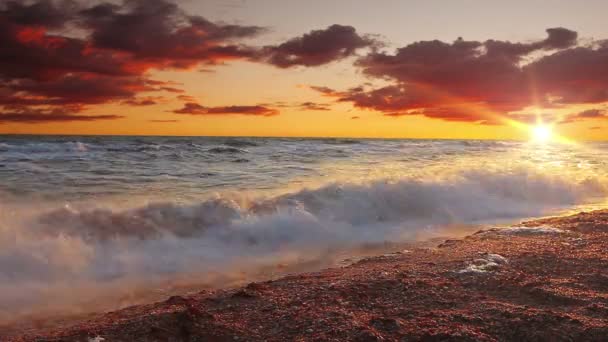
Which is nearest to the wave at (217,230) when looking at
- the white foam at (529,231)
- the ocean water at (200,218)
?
the ocean water at (200,218)

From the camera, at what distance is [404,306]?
470cm

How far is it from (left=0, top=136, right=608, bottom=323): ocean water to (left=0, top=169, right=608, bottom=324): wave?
27 mm

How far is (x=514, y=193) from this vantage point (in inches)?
610

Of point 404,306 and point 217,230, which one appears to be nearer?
point 404,306

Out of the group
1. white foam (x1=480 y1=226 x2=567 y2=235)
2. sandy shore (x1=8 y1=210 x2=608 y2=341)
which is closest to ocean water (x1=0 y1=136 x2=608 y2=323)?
sandy shore (x1=8 y1=210 x2=608 y2=341)

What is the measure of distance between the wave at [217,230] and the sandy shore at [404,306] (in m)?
1.74

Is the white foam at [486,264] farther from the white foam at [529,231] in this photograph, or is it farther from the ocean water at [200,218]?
the ocean water at [200,218]

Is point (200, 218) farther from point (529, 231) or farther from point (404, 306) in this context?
point (529, 231)

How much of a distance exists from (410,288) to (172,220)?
18.7 feet

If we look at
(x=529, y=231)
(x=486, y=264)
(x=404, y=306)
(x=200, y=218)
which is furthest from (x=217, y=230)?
(x=529, y=231)

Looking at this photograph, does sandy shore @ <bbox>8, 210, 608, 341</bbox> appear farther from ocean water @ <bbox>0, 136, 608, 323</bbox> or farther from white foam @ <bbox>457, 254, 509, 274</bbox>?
ocean water @ <bbox>0, 136, 608, 323</bbox>

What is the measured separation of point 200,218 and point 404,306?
19.1 ft

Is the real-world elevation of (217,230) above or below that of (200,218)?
below

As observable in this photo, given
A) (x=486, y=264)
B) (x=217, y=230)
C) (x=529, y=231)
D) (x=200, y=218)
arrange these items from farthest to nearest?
1. (x=200, y=218)
2. (x=217, y=230)
3. (x=529, y=231)
4. (x=486, y=264)
